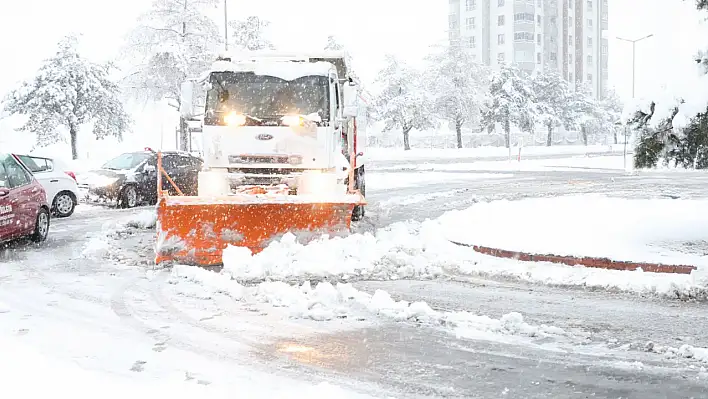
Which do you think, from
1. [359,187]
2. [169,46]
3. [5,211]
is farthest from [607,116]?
[5,211]

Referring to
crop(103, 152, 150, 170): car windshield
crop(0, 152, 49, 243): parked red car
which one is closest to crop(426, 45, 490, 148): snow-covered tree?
crop(103, 152, 150, 170): car windshield

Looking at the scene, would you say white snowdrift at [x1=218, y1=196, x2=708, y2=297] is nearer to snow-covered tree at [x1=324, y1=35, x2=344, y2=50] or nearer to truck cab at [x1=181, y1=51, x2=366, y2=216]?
truck cab at [x1=181, y1=51, x2=366, y2=216]

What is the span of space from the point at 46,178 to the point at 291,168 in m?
6.72

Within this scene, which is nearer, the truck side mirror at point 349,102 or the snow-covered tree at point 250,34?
the truck side mirror at point 349,102

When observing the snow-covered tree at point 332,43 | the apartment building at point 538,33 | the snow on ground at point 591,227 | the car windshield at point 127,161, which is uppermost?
the apartment building at point 538,33

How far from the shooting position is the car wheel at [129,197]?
59.5 ft

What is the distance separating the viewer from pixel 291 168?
11.1 metres

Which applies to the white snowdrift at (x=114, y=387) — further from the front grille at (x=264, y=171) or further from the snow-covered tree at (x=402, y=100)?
the snow-covered tree at (x=402, y=100)

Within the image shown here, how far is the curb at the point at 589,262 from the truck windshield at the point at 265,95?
326 cm

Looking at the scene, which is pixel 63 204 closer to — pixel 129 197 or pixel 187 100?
pixel 129 197

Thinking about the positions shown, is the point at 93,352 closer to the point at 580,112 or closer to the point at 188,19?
the point at 188,19

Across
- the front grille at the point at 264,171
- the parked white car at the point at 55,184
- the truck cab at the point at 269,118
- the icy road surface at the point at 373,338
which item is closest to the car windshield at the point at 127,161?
the parked white car at the point at 55,184

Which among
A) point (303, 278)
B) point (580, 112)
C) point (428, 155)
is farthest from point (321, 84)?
point (580, 112)

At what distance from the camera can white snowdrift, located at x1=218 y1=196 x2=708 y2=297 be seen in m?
8.41
